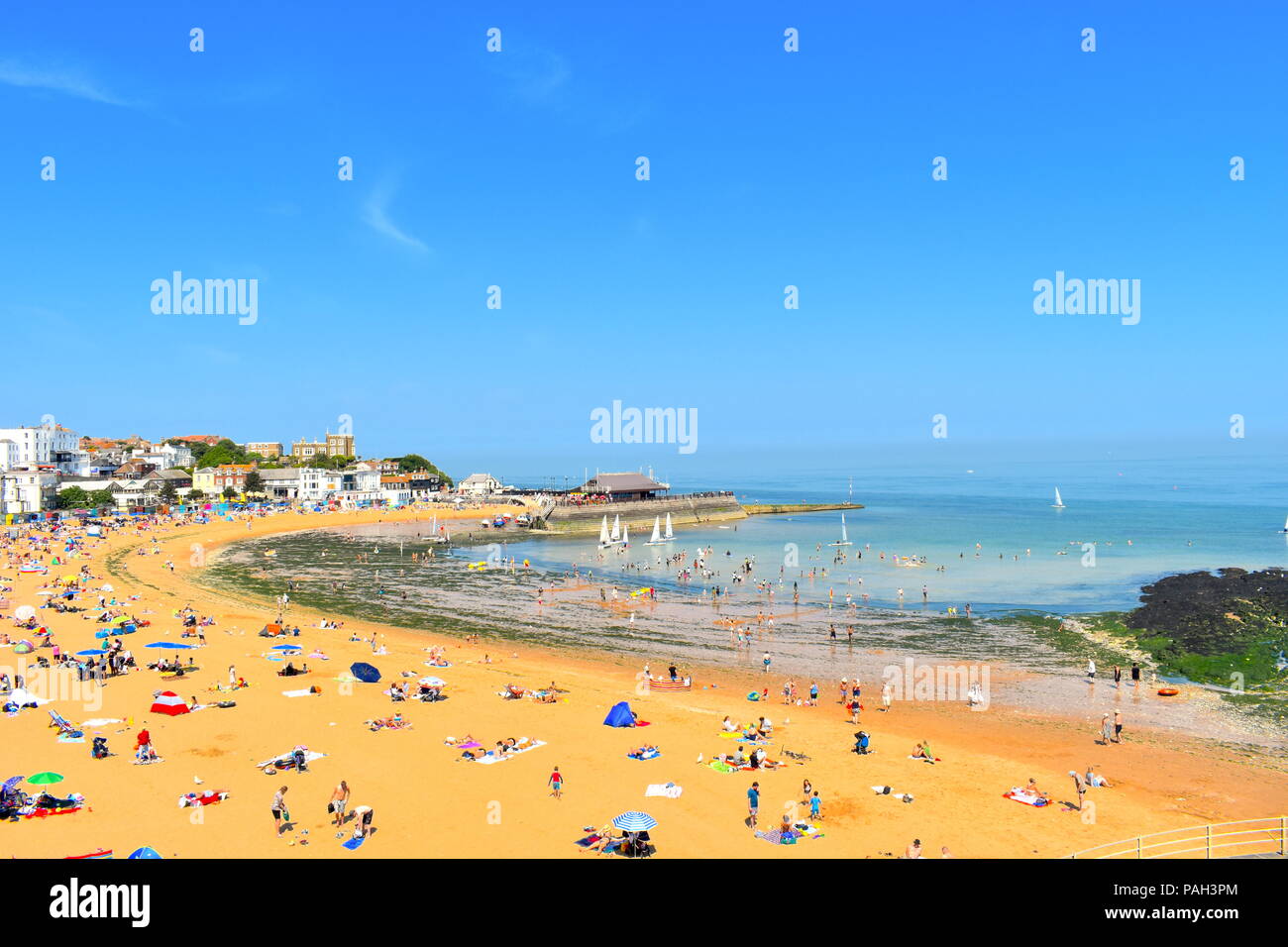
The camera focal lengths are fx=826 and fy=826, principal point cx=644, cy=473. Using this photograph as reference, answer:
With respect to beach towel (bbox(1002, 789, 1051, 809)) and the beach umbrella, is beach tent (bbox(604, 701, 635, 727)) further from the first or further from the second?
beach towel (bbox(1002, 789, 1051, 809))

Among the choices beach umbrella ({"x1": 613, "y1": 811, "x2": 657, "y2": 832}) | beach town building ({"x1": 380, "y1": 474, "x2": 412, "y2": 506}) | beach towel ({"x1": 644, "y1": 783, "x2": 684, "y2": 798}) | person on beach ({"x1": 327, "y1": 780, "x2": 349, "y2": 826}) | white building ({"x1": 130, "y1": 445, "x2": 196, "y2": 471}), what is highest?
white building ({"x1": 130, "y1": 445, "x2": 196, "y2": 471})

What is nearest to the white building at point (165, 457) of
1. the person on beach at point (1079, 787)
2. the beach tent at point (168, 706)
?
the beach tent at point (168, 706)

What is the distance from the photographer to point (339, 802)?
15867mm

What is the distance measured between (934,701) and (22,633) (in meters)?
34.1

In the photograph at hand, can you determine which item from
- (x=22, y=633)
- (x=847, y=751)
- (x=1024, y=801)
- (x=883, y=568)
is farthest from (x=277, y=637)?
(x=883, y=568)

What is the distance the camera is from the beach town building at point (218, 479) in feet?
388

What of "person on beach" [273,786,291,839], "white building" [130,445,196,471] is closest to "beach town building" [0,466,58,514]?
"white building" [130,445,196,471]

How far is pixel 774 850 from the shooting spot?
A: 15.1 metres

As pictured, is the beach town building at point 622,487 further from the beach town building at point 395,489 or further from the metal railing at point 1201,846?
the metal railing at point 1201,846

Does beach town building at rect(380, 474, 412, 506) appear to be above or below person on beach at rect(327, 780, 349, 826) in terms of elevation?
above

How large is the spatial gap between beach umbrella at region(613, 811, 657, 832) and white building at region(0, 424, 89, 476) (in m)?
125

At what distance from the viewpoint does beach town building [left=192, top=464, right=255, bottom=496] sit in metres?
118

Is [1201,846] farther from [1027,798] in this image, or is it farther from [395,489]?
[395,489]
